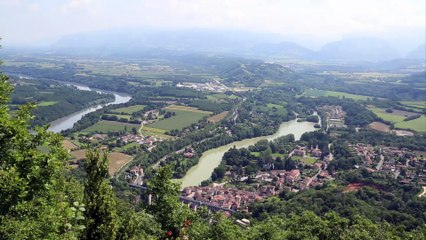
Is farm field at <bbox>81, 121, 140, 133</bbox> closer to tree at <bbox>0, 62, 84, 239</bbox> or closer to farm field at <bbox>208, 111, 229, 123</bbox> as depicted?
farm field at <bbox>208, 111, 229, 123</bbox>

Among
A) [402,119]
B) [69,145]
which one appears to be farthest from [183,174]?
[402,119]

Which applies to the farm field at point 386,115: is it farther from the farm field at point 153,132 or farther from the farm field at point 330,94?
the farm field at point 153,132

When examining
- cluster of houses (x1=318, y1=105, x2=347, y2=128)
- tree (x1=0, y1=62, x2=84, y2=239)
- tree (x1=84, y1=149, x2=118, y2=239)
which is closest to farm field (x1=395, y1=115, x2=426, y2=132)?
cluster of houses (x1=318, y1=105, x2=347, y2=128)

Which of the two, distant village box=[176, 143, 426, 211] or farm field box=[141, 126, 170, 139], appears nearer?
distant village box=[176, 143, 426, 211]

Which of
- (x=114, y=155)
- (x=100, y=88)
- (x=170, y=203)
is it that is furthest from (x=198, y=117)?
(x=170, y=203)

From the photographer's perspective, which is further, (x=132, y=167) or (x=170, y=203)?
(x=132, y=167)

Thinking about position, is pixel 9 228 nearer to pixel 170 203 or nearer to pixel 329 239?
pixel 170 203
